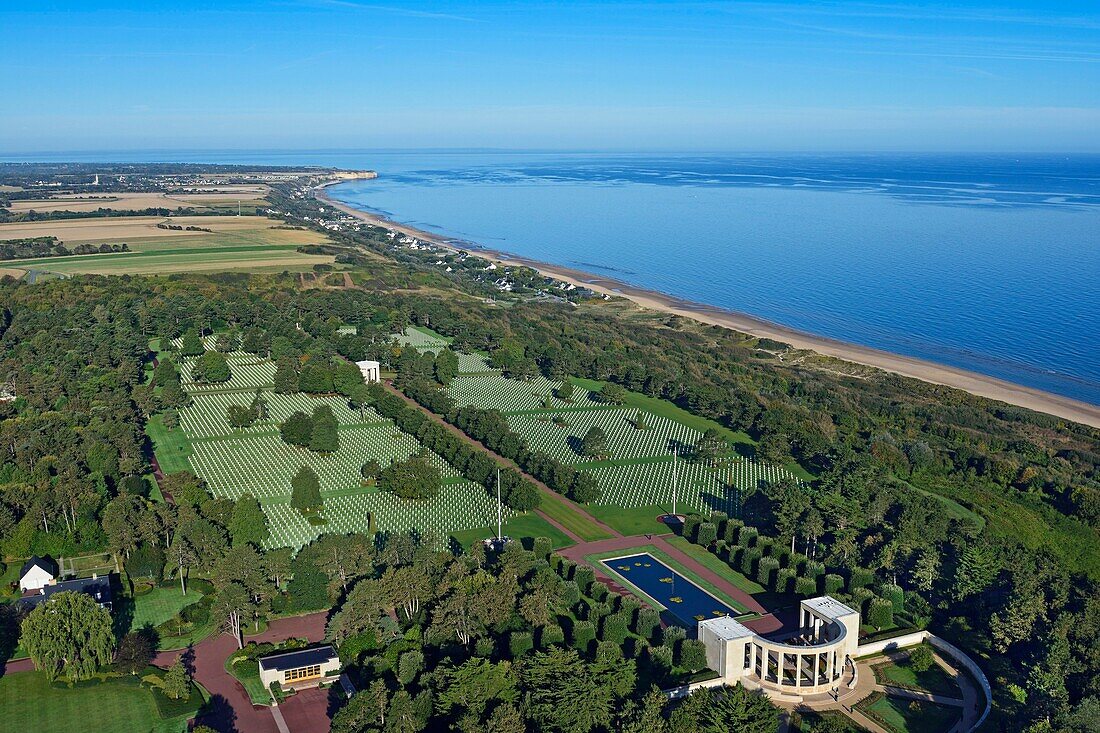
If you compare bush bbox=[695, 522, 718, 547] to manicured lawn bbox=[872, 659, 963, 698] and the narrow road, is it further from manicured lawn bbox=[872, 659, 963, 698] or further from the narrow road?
manicured lawn bbox=[872, 659, 963, 698]

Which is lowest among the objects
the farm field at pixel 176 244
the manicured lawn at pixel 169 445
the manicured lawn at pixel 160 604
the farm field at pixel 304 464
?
the manicured lawn at pixel 160 604

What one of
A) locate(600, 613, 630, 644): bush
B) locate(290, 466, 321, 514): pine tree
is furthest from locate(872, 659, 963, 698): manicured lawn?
locate(290, 466, 321, 514): pine tree

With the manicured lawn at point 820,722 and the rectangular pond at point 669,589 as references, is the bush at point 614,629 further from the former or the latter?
the manicured lawn at point 820,722

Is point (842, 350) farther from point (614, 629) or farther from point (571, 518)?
point (614, 629)

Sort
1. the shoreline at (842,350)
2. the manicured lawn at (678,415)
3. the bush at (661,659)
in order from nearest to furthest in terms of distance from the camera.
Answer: the bush at (661,659)
the manicured lawn at (678,415)
the shoreline at (842,350)

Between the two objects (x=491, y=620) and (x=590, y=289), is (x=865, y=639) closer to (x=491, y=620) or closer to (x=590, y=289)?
(x=491, y=620)

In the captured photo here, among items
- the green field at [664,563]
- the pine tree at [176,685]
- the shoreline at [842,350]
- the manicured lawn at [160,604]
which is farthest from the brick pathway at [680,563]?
the shoreline at [842,350]

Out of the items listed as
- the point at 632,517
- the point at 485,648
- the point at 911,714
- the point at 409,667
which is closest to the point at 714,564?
the point at 632,517

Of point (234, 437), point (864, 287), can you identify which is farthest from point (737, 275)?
point (234, 437)
